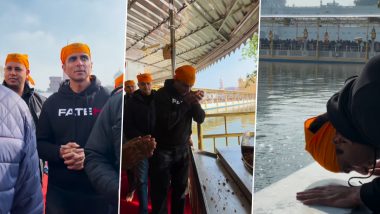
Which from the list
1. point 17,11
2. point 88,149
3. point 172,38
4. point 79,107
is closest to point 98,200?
point 88,149

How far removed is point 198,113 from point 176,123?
129 mm

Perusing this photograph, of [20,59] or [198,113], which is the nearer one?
[198,113]

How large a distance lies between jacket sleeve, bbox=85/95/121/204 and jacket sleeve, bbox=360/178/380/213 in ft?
4.32

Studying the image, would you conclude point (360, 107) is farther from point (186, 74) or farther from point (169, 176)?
point (169, 176)

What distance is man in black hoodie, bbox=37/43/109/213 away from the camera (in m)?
2.45

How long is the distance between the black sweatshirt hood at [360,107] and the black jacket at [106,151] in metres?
1.15

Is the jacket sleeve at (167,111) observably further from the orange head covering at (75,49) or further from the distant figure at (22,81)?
the distant figure at (22,81)

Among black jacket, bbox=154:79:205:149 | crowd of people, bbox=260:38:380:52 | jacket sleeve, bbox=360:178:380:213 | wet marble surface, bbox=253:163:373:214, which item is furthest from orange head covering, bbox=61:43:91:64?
jacket sleeve, bbox=360:178:380:213

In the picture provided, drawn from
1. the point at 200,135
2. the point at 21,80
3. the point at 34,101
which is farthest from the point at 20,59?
the point at 200,135

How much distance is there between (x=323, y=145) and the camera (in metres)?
2.28

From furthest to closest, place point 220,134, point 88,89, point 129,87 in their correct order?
point 88,89 → point 129,87 → point 220,134

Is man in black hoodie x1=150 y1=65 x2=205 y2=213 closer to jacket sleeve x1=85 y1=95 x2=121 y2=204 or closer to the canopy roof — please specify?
the canopy roof

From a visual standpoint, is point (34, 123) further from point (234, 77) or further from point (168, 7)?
point (234, 77)

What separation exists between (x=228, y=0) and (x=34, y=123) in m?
1.29
